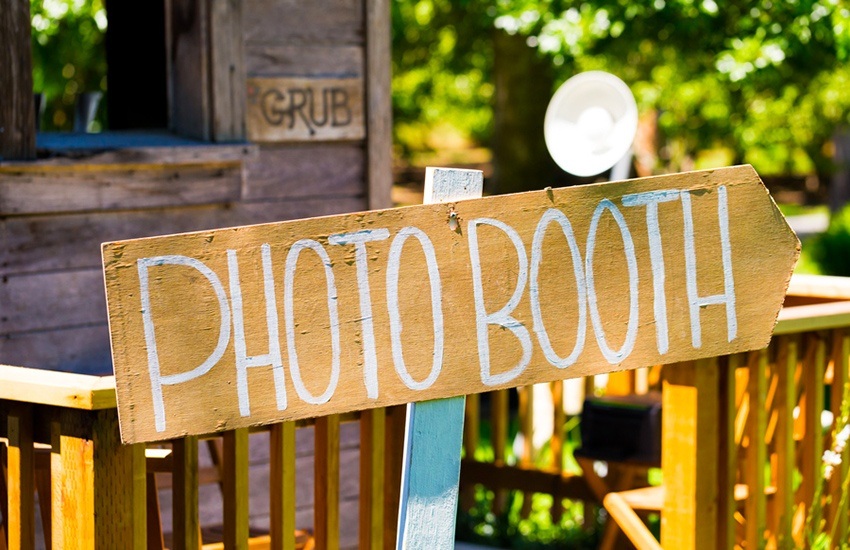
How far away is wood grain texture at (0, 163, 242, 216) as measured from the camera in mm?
3717

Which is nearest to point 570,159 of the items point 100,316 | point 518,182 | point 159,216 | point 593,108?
point 593,108

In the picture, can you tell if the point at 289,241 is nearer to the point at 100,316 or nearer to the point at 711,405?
the point at 711,405

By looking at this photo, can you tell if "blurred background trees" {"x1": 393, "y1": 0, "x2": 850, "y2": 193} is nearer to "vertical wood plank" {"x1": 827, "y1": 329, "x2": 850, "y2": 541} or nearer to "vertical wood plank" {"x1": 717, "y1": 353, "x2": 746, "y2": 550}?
"vertical wood plank" {"x1": 827, "y1": 329, "x2": 850, "y2": 541}

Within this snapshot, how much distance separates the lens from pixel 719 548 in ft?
9.10

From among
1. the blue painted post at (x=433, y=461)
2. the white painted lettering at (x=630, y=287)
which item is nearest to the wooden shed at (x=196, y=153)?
the blue painted post at (x=433, y=461)

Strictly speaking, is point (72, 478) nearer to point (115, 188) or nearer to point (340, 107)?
point (115, 188)

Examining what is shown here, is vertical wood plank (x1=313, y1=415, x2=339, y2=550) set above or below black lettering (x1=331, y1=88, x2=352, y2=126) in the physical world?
below

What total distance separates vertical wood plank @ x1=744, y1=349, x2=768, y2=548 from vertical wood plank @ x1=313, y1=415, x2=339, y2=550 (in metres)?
1.14

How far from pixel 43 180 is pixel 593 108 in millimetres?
2058

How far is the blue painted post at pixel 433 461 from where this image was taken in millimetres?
2109

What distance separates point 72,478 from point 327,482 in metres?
0.51

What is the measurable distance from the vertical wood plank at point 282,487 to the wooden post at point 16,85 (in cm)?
187

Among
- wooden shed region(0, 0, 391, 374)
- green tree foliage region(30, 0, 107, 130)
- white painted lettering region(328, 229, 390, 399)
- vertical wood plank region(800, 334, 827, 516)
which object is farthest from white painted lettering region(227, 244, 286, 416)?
green tree foliage region(30, 0, 107, 130)

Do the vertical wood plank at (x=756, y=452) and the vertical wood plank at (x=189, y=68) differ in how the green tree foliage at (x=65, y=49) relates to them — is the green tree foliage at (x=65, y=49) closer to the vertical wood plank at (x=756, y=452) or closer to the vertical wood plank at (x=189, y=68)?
the vertical wood plank at (x=189, y=68)
